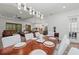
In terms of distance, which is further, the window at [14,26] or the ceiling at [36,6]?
the window at [14,26]

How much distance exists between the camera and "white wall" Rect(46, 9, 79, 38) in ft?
11.0

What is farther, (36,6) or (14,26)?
(14,26)

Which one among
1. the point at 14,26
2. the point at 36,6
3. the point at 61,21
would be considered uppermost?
the point at 36,6

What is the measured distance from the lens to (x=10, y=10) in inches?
127

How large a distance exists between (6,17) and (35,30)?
0.96m

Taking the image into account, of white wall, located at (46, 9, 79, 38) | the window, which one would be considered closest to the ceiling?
white wall, located at (46, 9, 79, 38)

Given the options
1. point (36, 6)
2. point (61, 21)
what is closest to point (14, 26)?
point (36, 6)

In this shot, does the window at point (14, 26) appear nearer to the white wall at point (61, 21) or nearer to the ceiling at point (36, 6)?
→ the ceiling at point (36, 6)

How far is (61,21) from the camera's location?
3637mm

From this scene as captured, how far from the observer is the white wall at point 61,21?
3.35m

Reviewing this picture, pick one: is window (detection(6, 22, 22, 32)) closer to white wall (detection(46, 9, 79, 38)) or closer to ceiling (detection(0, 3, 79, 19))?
ceiling (detection(0, 3, 79, 19))

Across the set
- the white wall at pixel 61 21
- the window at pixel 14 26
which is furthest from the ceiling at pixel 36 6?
the window at pixel 14 26

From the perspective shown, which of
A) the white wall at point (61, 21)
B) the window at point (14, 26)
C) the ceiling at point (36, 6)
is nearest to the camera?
the ceiling at point (36, 6)

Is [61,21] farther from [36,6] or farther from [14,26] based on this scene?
[14,26]
